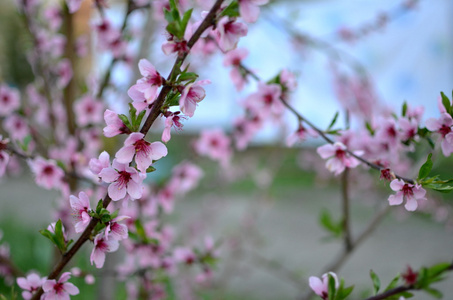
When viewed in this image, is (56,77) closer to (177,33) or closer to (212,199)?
(177,33)

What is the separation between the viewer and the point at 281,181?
15.3 feet

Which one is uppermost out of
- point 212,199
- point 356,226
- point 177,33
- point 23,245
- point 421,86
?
point 421,86

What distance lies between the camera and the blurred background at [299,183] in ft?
5.82

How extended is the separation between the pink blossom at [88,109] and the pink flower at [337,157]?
0.66m

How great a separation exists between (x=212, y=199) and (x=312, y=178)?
7.97 ft

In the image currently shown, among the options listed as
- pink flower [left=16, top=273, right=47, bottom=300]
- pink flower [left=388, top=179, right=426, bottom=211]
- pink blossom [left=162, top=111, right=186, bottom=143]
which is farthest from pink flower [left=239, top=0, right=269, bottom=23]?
pink flower [left=16, top=273, right=47, bottom=300]

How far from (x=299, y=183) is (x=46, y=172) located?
13.3 feet

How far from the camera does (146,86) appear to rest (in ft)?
1.31

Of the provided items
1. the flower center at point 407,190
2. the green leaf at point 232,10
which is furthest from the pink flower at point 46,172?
the flower center at point 407,190

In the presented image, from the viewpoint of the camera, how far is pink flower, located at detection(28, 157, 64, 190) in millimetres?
703

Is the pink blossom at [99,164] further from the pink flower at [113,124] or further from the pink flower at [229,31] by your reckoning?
the pink flower at [229,31]

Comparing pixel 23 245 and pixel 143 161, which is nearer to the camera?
pixel 143 161

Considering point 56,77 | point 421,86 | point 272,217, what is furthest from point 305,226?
point 56,77

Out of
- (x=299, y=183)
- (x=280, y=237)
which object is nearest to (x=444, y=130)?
(x=280, y=237)
